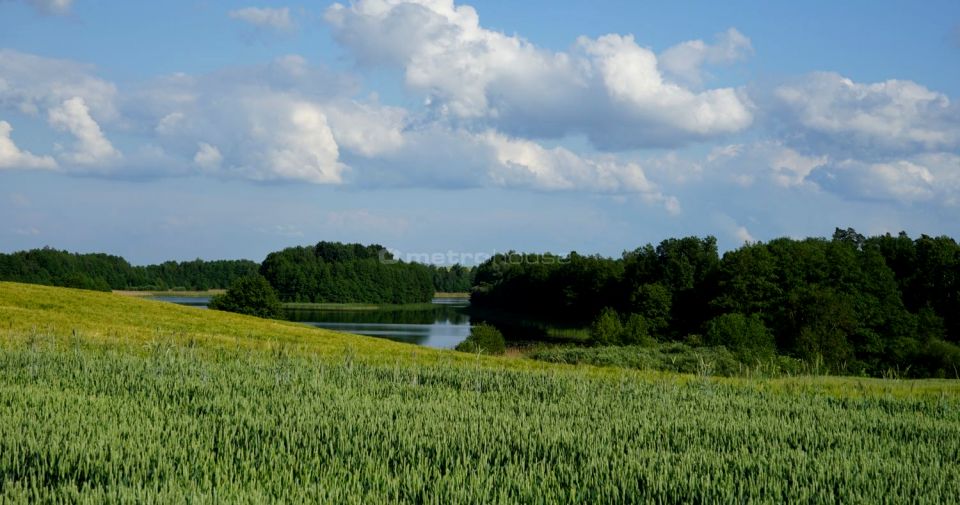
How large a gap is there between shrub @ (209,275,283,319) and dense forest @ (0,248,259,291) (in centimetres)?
1318

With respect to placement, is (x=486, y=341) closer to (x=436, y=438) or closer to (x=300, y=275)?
(x=436, y=438)

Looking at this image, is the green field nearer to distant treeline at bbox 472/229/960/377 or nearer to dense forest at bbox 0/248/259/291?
distant treeline at bbox 472/229/960/377

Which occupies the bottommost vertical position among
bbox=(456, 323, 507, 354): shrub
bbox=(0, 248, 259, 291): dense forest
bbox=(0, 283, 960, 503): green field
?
bbox=(456, 323, 507, 354): shrub

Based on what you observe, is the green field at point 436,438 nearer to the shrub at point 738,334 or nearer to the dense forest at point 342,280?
the shrub at point 738,334

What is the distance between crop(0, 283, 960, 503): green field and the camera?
25.0 feet

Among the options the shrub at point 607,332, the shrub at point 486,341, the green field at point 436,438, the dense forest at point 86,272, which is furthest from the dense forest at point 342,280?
the green field at point 436,438

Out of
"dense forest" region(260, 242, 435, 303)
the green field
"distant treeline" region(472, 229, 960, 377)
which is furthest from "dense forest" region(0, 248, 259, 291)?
the green field

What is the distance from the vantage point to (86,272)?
144125 mm

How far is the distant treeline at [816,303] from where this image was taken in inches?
2394

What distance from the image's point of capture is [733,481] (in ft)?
27.2

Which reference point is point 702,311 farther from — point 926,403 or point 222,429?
point 222,429

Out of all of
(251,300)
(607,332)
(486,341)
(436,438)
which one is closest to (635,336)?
(607,332)

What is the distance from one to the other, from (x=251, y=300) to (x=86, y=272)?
7466 centimetres

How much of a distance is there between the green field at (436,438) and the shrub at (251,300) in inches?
2653
